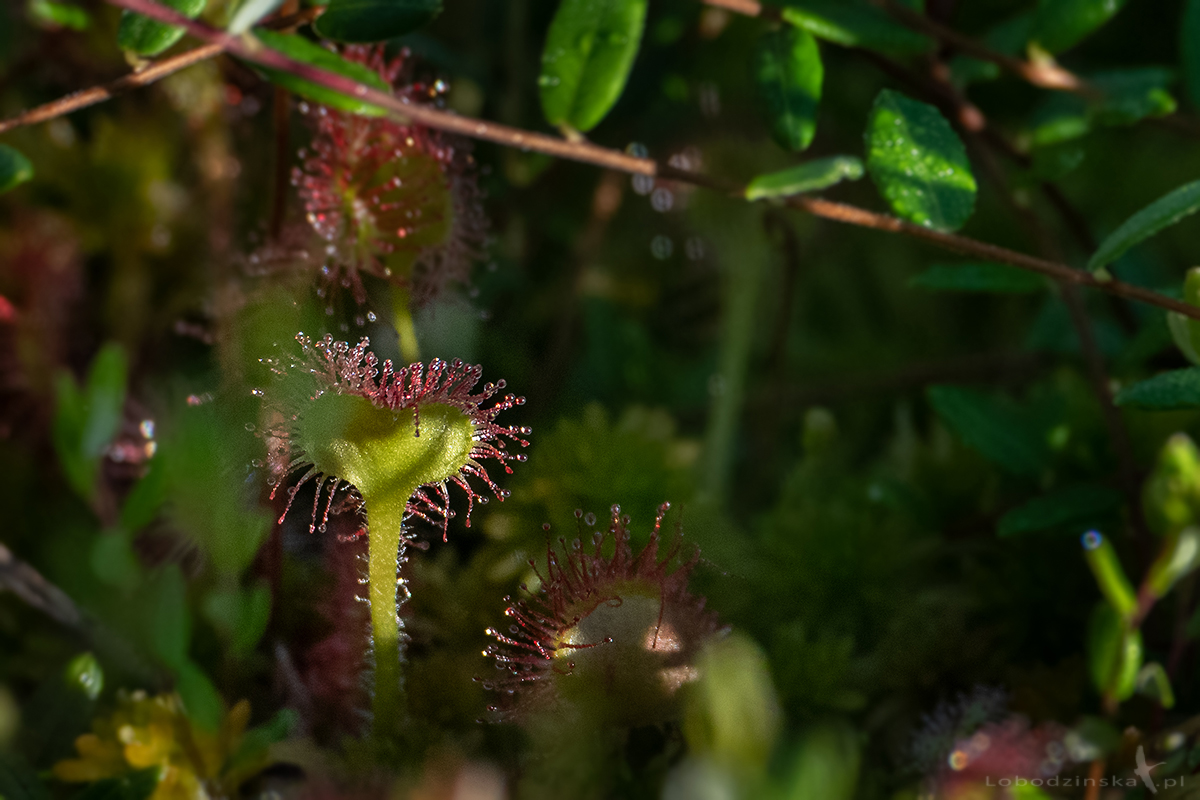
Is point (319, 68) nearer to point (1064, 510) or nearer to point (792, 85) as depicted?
point (792, 85)

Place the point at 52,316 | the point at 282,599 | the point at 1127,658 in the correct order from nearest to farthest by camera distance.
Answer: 1. the point at 1127,658
2. the point at 282,599
3. the point at 52,316

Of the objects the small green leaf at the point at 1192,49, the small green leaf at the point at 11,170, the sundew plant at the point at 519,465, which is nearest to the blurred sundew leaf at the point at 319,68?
the sundew plant at the point at 519,465

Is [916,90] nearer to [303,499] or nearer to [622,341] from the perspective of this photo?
→ [622,341]

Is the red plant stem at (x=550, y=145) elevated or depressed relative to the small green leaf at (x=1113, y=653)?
elevated

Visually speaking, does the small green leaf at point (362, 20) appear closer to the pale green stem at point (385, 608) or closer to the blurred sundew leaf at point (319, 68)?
the blurred sundew leaf at point (319, 68)

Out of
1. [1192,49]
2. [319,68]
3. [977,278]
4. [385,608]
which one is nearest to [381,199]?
[319,68]

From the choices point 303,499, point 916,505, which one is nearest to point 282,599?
point 303,499
